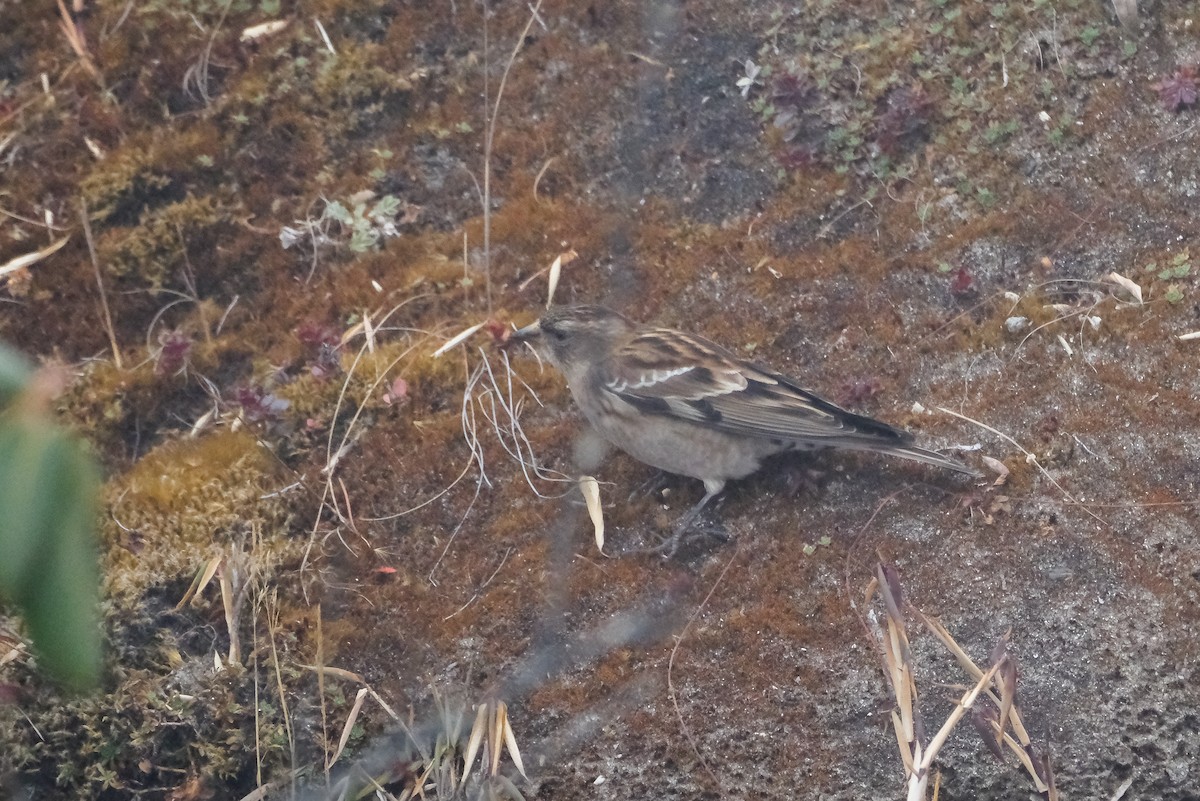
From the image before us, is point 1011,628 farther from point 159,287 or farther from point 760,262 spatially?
point 159,287

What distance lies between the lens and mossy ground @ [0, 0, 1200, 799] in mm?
4375

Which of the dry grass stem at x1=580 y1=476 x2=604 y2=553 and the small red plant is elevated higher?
the small red plant

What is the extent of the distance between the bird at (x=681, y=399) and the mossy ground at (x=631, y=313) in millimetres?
190

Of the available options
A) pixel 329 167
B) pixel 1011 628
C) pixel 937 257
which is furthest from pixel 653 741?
pixel 329 167

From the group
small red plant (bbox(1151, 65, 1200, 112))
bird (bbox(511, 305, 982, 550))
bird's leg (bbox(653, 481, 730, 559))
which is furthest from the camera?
small red plant (bbox(1151, 65, 1200, 112))

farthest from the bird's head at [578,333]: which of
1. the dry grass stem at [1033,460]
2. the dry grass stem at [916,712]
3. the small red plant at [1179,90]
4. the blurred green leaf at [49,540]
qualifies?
the blurred green leaf at [49,540]

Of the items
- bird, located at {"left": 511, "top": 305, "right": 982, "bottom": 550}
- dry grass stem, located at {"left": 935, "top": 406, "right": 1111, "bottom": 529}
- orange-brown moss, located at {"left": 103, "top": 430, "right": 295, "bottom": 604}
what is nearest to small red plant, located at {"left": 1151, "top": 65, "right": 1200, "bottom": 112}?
dry grass stem, located at {"left": 935, "top": 406, "right": 1111, "bottom": 529}

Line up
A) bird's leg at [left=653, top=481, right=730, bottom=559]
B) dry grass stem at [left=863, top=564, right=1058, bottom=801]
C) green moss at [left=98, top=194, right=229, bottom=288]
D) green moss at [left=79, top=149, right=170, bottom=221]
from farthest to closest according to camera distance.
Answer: green moss at [left=79, top=149, right=170, bottom=221] < green moss at [left=98, top=194, right=229, bottom=288] < bird's leg at [left=653, top=481, right=730, bottom=559] < dry grass stem at [left=863, top=564, right=1058, bottom=801]

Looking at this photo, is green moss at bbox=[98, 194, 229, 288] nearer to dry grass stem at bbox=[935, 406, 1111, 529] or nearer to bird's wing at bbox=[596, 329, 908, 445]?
bird's wing at bbox=[596, 329, 908, 445]

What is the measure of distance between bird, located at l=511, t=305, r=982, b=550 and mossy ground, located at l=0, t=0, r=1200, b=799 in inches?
7.5

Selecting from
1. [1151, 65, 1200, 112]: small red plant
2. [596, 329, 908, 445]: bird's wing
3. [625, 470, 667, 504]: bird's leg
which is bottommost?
[625, 470, 667, 504]: bird's leg

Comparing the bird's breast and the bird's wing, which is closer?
the bird's wing

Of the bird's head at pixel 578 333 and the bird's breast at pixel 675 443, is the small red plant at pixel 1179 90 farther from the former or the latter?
the bird's head at pixel 578 333

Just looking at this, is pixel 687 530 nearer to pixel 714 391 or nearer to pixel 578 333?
pixel 714 391
